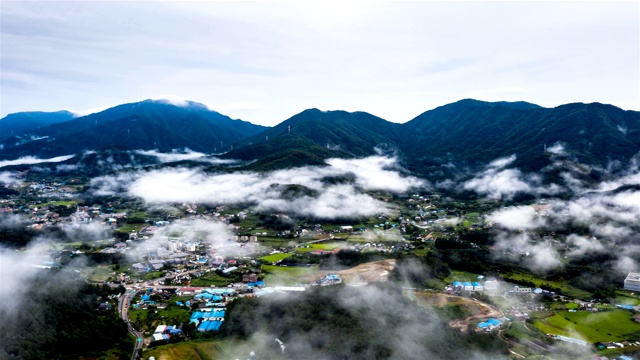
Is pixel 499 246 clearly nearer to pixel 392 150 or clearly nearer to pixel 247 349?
pixel 247 349

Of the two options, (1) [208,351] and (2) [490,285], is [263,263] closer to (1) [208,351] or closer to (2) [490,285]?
(1) [208,351]

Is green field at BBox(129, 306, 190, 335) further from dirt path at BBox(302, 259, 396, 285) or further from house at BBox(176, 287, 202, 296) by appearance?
dirt path at BBox(302, 259, 396, 285)

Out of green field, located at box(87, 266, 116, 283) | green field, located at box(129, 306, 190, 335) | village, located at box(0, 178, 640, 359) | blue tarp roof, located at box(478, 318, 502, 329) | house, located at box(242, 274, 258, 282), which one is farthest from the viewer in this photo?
green field, located at box(87, 266, 116, 283)

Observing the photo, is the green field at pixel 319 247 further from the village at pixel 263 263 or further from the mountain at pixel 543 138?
the mountain at pixel 543 138

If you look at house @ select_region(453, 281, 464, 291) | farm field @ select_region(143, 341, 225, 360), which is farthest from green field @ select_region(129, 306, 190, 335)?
house @ select_region(453, 281, 464, 291)

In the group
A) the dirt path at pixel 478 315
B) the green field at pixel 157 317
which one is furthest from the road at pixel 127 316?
the dirt path at pixel 478 315

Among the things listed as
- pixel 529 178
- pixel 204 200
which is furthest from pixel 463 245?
pixel 204 200
